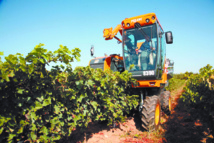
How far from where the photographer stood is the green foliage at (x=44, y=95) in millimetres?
2156

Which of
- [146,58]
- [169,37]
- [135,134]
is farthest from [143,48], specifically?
[135,134]

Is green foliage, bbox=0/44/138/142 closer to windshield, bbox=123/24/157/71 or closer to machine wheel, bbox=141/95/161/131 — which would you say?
machine wheel, bbox=141/95/161/131

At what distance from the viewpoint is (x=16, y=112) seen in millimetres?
2291

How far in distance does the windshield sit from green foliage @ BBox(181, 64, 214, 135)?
1338mm

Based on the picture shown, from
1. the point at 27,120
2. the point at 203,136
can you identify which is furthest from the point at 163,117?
the point at 27,120

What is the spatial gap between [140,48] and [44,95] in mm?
3451

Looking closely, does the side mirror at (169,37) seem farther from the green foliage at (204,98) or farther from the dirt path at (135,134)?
the dirt path at (135,134)

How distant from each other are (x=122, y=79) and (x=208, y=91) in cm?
225

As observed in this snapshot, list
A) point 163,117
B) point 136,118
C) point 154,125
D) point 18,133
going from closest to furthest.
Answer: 1. point 18,133
2. point 154,125
3. point 136,118
4. point 163,117

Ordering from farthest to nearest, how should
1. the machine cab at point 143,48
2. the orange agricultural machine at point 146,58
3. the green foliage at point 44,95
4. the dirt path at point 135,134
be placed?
the machine cab at point 143,48 < the orange agricultural machine at point 146,58 < the dirt path at point 135,134 < the green foliage at point 44,95

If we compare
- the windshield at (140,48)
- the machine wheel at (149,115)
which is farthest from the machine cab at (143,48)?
the machine wheel at (149,115)

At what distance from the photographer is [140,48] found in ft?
16.0

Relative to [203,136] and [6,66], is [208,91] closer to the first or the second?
[203,136]

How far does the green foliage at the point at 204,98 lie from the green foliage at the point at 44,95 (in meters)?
2.49
